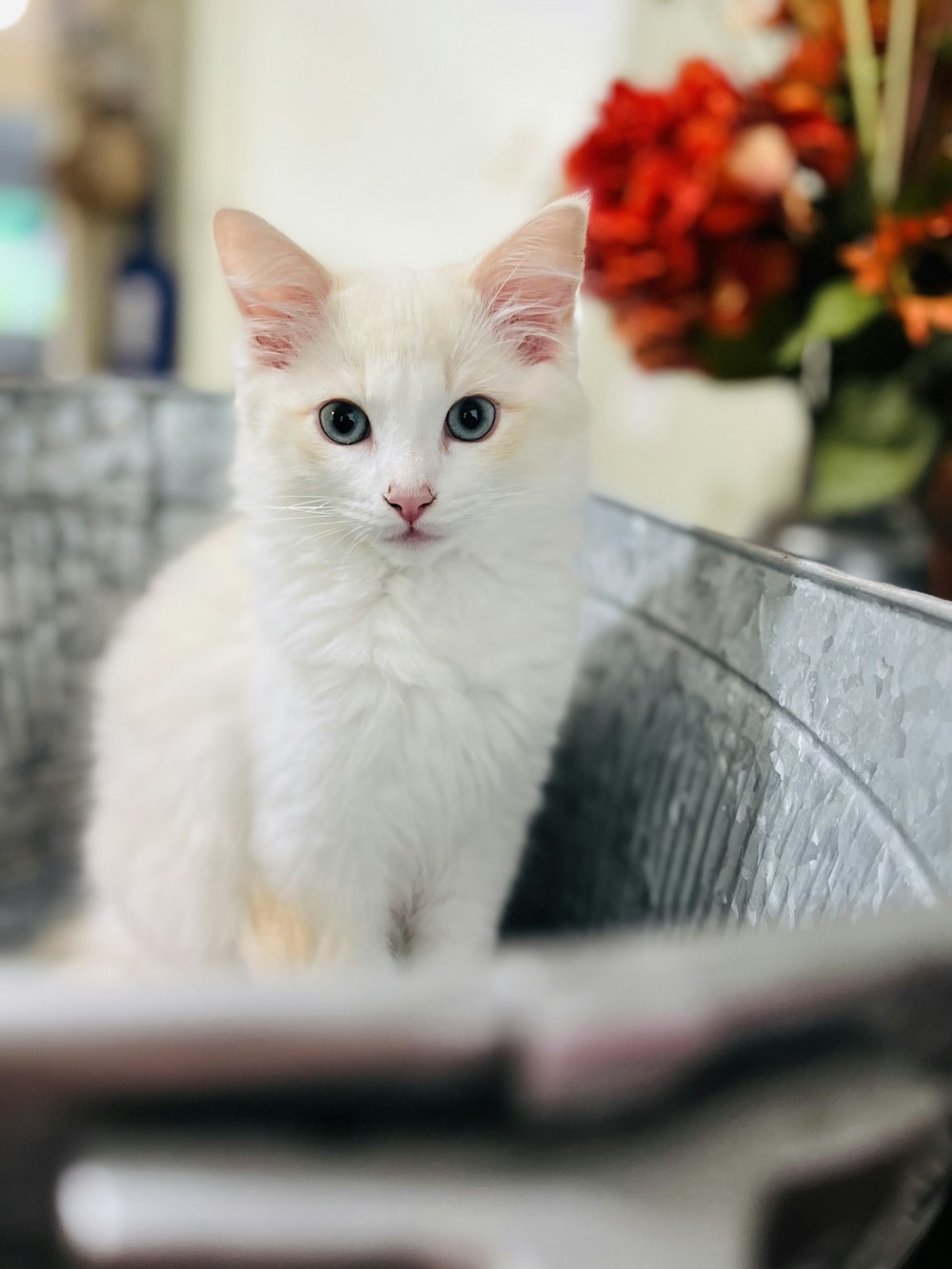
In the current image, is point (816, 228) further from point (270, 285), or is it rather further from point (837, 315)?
point (270, 285)

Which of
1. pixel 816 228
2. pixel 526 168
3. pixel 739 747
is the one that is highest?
pixel 526 168

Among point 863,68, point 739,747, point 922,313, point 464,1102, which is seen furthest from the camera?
point 863,68

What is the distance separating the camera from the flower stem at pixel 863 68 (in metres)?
0.82

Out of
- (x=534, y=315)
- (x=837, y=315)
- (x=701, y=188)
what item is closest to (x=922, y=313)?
(x=837, y=315)

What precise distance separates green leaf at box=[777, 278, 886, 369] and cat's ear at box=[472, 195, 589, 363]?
0.28m

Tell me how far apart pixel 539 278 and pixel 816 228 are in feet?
1.28

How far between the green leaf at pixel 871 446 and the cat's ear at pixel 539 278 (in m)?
0.33

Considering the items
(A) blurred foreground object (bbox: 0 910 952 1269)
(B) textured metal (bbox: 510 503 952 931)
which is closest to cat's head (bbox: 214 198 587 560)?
(B) textured metal (bbox: 510 503 952 931)

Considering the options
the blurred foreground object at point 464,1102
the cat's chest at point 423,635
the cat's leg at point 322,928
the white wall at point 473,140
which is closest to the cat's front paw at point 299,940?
the cat's leg at point 322,928

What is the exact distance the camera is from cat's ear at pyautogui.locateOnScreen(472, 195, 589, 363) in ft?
1.77

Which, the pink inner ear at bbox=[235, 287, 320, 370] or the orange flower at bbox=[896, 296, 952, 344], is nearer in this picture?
the pink inner ear at bbox=[235, 287, 320, 370]

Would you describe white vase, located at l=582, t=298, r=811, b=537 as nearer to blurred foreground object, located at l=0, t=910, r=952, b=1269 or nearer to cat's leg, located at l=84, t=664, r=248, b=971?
cat's leg, located at l=84, t=664, r=248, b=971

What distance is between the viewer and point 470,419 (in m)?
0.58

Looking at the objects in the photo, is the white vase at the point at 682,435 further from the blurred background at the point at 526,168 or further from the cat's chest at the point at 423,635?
the cat's chest at the point at 423,635
